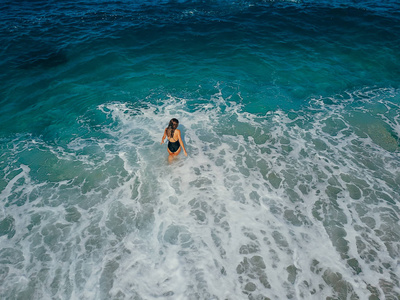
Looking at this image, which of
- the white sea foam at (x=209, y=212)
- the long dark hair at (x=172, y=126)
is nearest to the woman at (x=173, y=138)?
the long dark hair at (x=172, y=126)

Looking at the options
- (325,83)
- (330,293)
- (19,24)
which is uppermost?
(19,24)

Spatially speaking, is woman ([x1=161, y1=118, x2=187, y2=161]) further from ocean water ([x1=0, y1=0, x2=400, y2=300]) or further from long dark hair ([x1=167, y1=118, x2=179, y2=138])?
ocean water ([x1=0, y1=0, x2=400, y2=300])

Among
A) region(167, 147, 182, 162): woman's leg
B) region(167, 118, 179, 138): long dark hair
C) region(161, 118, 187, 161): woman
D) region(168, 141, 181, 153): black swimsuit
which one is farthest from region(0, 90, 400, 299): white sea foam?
region(167, 118, 179, 138): long dark hair

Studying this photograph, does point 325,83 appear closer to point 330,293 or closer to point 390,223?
point 390,223

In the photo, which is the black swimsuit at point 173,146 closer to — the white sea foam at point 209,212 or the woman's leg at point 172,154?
the woman's leg at point 172,154

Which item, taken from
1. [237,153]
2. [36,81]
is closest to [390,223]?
[237,153]

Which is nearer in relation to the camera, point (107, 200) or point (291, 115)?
point (107, 200)
